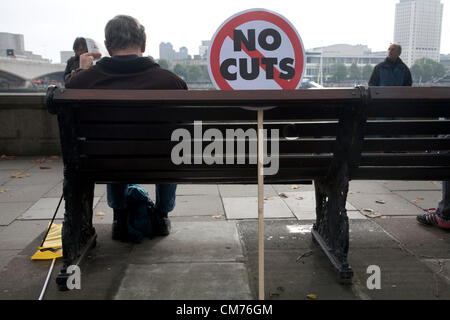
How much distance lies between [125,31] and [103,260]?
1.68m

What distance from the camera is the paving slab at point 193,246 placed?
3254mm

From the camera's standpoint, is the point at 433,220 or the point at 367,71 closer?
the point at 433,220

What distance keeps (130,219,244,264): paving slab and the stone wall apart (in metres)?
4.70

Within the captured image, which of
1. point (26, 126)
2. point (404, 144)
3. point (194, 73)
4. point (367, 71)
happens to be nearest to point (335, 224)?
point (404, 144)

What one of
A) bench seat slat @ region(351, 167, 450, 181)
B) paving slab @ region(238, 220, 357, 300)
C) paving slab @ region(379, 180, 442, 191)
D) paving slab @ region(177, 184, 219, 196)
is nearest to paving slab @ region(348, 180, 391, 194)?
paving slab @ region(379, 180, 442, 191)

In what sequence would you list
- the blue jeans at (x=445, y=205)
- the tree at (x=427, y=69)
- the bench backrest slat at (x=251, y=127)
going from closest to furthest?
1. the bench backrest slat at (x=251, y=127)
2. the blue jeans at (x=445, y=205)
3. the tree at (x=427, y=69)

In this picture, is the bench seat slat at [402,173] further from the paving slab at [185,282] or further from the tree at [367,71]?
the tree at [367,71]

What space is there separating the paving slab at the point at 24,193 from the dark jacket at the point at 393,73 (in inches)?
234

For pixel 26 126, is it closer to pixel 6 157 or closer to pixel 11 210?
pixel 6 157

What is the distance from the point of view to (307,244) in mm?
3512

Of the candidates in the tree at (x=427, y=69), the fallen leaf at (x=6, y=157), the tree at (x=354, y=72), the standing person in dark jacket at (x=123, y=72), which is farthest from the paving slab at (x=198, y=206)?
the tree at (x=354, y=72)

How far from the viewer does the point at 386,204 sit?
484cm

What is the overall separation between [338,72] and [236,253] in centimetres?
5668
